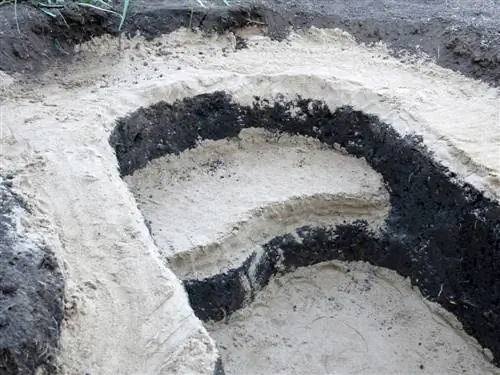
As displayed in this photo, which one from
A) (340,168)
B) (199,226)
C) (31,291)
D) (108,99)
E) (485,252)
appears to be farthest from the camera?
(340,168)

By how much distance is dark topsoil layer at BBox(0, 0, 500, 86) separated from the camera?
389 centimetres

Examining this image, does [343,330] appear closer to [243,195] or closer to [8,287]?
[243,195]

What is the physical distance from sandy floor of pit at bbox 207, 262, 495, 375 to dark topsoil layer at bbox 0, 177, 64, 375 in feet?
4.14

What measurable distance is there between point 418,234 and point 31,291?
6.99ft

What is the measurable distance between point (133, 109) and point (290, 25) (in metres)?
1.37

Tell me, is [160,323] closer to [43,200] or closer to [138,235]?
[138,235]

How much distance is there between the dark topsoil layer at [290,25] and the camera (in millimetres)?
3893

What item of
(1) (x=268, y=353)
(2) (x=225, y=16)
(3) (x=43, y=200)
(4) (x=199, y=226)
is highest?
(2) (x=225, y=16)

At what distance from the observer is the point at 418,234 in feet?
11.8

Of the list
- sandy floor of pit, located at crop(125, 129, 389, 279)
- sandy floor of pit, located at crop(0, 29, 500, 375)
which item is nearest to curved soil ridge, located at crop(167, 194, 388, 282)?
sandy floor of pit, located at crop(125, 129, 389, 279)

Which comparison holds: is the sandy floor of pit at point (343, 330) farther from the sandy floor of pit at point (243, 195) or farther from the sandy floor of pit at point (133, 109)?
the sandy floor of pit at point (133, 109)

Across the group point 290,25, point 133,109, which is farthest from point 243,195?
point 290,25

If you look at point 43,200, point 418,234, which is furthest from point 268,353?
point 43,200

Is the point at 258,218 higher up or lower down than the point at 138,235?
lower down
